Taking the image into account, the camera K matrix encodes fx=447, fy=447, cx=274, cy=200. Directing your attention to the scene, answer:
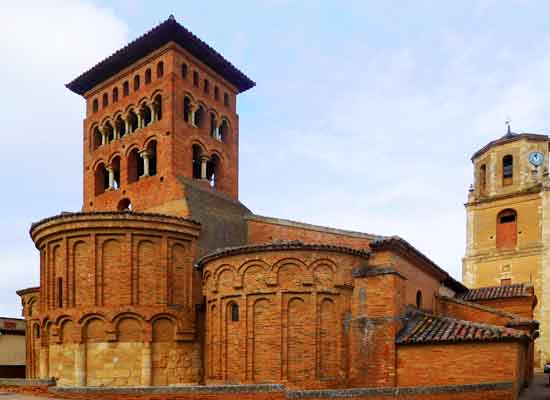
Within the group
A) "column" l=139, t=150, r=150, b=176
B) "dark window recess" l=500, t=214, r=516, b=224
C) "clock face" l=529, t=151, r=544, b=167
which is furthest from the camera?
"dark window recess" l=500, t=214, r=516, b=224

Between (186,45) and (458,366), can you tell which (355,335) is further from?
(186,45)

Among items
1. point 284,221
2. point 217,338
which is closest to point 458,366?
point 217,338

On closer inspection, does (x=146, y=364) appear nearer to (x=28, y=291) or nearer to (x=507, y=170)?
(x=28, y=291)

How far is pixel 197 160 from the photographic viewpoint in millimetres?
23609

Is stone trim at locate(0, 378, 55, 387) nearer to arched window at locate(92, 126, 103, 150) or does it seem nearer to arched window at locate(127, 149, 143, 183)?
arched window at locate(127, 149, 143, 183)

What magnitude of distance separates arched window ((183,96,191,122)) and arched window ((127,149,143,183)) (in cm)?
310

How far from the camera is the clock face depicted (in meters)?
32.6

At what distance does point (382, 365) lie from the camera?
13.8 meters

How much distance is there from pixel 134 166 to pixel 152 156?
4.20 feet

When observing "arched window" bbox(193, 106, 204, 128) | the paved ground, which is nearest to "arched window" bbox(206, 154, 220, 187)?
"arched window" bbox(193, 106, 204, 128)

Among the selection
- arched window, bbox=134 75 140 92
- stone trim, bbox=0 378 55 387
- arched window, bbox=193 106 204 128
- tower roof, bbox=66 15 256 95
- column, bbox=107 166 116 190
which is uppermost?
tower roof, bbox=66 15 256 95

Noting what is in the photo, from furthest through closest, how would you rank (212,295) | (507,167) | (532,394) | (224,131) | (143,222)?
(507,167)
(224,131)
(143,222)
(212,295)
(532,394)

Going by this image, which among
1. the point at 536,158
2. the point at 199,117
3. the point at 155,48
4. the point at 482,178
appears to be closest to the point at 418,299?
the point at 199,117

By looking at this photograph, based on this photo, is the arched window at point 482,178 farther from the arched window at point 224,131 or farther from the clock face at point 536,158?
the arched window at point 224,131
